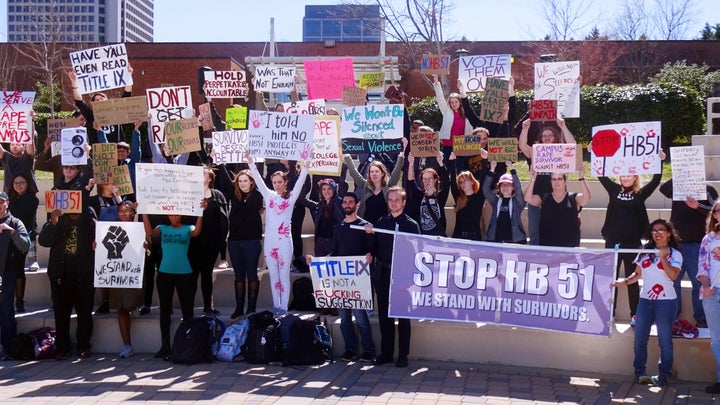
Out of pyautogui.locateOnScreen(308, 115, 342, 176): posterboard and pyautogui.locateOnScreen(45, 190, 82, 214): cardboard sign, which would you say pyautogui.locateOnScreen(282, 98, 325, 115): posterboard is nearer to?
pyautogui.locateOnScreen(308, 115, 342, 176): posterboard

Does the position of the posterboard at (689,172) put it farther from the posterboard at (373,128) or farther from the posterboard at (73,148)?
the posterboard at (73,148)

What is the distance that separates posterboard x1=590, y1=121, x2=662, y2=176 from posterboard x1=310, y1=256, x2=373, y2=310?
9.16ft

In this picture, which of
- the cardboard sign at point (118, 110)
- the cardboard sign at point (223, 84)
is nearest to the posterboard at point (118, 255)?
the cardboard sign at point (118, 110)

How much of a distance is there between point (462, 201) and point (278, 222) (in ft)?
7.14

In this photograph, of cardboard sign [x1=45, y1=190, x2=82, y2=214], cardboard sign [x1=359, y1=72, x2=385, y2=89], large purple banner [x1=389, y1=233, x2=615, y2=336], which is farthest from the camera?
cardboard sign [x1=359, y1=72, x2=385, y2=89]

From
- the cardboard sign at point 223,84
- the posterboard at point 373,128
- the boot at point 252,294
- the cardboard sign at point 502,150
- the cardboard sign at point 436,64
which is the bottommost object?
the boot at point 252,294

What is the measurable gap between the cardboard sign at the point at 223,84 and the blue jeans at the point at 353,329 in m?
4.30

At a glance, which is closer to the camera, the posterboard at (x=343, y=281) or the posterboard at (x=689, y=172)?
the posterboard at (x=689, y=172)

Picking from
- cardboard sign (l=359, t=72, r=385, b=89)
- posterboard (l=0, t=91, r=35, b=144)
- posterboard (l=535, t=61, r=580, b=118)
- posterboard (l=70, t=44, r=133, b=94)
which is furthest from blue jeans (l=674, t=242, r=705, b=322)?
posterboard (l=0, t=91, r=35, b=144)

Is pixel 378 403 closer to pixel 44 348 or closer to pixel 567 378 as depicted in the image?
pixel 567 378

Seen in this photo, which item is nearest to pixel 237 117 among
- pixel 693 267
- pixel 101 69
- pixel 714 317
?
pixel 101 69

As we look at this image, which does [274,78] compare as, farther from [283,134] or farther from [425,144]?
[425,144]

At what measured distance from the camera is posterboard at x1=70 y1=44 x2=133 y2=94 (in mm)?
11938

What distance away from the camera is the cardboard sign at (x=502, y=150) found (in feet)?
34.5
